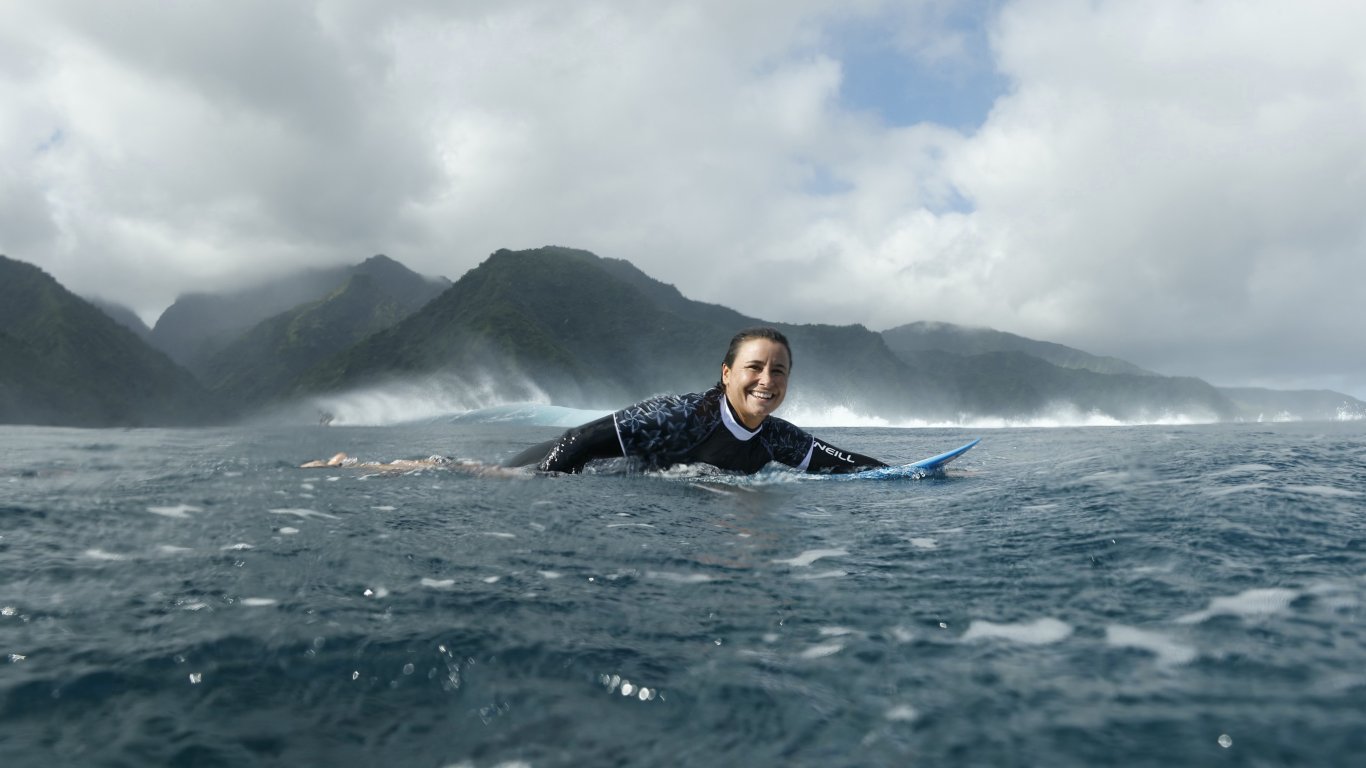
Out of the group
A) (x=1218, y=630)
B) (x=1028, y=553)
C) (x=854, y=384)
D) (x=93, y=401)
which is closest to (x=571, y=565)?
(x=1028, y=553)

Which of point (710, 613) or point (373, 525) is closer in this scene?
point (710, 613)

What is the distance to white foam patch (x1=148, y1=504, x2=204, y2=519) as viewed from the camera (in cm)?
534

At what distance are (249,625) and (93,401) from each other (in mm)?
165531

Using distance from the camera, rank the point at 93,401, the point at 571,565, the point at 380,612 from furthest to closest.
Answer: the point at 93,401 < the point at 571,565 < the point at 380,612

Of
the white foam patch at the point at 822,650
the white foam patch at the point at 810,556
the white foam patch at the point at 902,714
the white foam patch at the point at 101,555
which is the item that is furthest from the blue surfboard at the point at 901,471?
the white foam patch at the point at 101,555

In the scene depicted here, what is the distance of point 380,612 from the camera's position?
9.59 feet

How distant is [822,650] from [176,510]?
5410mm

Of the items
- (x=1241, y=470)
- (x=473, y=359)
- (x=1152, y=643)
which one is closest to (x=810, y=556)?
(x=1152, y=643)

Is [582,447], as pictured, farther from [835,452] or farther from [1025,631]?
[1025,631]

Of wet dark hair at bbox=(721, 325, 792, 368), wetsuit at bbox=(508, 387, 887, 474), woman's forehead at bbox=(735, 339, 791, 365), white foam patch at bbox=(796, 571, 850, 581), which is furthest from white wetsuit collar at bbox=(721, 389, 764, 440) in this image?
white foam patch at bbox=(796, 571, 850, 581)

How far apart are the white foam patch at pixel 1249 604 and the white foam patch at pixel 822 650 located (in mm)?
1359

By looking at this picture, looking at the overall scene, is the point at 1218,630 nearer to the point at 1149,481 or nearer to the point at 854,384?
the point at 1149,481

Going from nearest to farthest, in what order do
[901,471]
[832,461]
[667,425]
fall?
[667,425] < [901,471] < [832,461]

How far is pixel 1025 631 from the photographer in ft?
8.97
